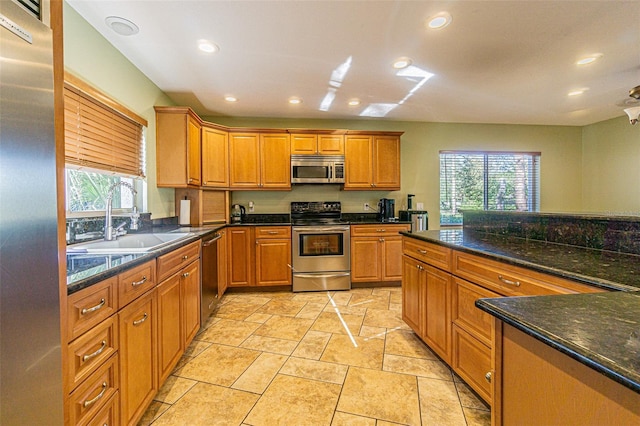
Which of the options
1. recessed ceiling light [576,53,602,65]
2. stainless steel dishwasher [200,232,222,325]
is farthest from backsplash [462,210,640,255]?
stainless steel dishwasher [200,232,222,325]

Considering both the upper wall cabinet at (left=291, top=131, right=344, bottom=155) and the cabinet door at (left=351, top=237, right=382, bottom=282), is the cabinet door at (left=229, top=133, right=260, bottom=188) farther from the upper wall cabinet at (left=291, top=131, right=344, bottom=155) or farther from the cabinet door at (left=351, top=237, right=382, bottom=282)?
the cabinet door at (left=351, top=237, right=382, bottom=282)

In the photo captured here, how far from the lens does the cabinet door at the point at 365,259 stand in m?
3.81

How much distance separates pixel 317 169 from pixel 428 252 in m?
2.26

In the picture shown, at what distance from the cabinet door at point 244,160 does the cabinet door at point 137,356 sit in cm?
247

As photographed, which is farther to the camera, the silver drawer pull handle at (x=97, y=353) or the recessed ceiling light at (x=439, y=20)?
the recessed ceiling light at (x=439, y=20)

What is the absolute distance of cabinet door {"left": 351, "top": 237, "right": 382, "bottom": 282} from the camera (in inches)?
150

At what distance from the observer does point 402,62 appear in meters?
2.54

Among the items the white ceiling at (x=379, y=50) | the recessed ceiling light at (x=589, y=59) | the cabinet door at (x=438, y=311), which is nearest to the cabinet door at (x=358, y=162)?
the white ceiling at (x=379, y=50)

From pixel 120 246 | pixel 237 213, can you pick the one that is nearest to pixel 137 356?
pixel 120 246

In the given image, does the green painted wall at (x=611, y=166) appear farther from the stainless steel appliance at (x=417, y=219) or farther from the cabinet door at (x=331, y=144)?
the cabinet door at (x=331, y=144)

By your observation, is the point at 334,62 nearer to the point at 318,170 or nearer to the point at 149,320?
the point at 318,170

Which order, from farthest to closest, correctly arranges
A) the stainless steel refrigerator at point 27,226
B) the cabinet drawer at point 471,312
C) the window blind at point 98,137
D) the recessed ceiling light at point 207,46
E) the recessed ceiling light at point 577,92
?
the recessed ceiling light at point 577,92 < the recessed ceiling light at point 207,46 < the window blind at point 98,137 < the cabinet drawer at point 471,312 < the stainless steel refrigerator at point 27,226

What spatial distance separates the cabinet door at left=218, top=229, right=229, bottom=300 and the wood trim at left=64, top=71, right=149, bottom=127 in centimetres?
149

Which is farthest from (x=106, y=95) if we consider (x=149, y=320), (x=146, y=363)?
(x=146, y=363)
